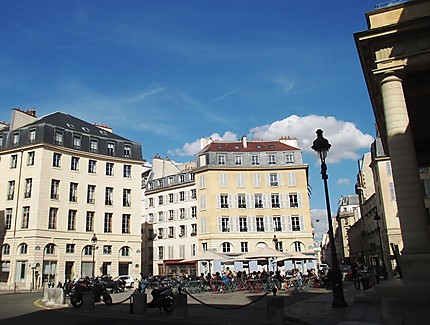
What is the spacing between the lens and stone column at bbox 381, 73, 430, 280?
484 inches

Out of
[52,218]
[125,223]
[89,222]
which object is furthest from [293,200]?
[52,218]

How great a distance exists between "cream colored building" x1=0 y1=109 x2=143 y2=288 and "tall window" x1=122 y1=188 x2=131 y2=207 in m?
0.10

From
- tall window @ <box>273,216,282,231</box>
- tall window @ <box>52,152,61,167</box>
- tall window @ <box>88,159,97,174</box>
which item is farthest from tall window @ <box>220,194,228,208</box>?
tall window @ <box>52,152,61,167</box>

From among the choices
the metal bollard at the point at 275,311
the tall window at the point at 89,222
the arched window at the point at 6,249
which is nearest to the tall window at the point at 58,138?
the tall window at the point at 89,222

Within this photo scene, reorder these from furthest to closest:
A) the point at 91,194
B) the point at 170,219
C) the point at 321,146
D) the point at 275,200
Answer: the point at 170,219
the point at 275,200
the point at 91,194
the point at 321,146

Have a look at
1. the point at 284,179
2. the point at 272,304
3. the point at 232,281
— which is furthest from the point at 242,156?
the point at 272,304

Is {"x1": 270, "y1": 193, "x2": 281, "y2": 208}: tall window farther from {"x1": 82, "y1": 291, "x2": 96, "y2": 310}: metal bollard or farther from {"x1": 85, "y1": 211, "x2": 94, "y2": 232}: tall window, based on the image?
{"x1": 82, "y1": 291, "x2": 96, "y2": 310}: metal bollard

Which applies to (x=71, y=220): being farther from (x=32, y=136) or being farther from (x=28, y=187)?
(x=32, y=136)

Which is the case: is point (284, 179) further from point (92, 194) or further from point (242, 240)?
point (92, 194)

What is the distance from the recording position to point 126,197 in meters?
40.8

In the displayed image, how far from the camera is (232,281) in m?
24.4

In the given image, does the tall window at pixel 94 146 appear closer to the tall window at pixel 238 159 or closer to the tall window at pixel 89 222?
the tall window at pixel 89 222

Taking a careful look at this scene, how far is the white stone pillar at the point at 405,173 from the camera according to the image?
12.5 m

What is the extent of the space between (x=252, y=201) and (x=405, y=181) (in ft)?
98.3
